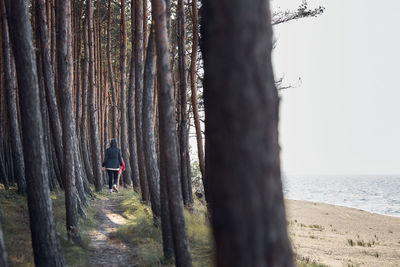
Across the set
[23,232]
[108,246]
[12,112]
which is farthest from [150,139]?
[12,112]

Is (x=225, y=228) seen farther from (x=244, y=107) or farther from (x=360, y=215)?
(x=360, y=215)

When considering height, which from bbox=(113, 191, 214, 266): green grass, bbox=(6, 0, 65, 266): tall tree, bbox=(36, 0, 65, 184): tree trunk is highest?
bbox=(36, 0, 65, 184): tree trunk

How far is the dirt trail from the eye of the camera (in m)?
7.07

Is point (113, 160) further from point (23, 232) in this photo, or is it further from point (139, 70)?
point (23, 232)

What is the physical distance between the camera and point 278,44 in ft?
41.2

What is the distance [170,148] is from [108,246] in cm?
303

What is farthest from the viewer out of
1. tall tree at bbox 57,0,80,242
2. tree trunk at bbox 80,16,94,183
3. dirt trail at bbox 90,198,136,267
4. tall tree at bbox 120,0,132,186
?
tree trunk at bbox 80,16,94,183

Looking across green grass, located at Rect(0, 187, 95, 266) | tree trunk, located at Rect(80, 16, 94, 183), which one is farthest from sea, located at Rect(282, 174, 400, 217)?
tree trunk, located at Rect(80, 16, 94, 183)

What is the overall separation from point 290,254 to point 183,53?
10.4 m

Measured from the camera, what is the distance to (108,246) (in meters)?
8.02

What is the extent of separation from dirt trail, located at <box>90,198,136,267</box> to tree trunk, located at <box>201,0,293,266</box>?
5.19 m

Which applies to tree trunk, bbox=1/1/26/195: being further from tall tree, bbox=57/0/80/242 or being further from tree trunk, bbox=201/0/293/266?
tree trunk, bbox=201/0/293/266

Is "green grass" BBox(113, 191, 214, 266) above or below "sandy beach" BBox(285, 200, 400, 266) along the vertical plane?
above

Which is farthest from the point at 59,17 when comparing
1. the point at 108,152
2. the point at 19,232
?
the point at 108,152
